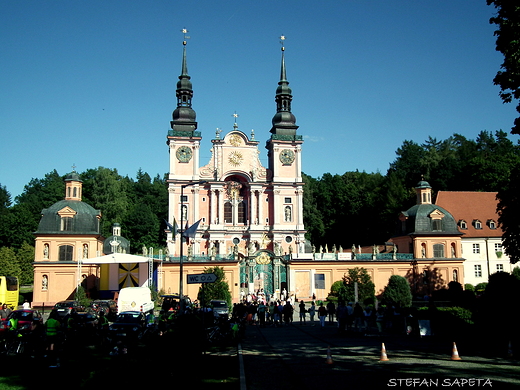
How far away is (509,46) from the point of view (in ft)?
67.7

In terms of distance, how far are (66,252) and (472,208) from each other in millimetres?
45435

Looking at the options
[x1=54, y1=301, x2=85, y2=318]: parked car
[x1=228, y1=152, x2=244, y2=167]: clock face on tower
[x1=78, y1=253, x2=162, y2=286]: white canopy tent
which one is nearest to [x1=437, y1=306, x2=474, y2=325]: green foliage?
[x1=54, y1=301, x2=85, y2=318]: parked car

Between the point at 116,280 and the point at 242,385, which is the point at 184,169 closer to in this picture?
the point at 116,280

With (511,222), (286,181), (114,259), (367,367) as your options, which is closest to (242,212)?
(286,181)

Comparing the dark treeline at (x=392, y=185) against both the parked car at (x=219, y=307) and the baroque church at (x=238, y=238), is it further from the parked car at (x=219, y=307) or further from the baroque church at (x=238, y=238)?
the parked car at (x=219, y=307)

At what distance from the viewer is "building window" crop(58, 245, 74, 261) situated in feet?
171

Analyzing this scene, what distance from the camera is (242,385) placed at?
41.5 ft

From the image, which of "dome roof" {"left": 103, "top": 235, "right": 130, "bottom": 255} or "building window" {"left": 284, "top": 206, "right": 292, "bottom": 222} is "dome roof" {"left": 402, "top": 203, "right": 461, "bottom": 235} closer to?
"building window" {"left": 284, "top": 206, "right": 292, "bottom": 222}

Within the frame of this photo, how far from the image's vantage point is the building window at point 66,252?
5212 centimetres

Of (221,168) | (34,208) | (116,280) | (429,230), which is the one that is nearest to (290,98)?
(221,168)

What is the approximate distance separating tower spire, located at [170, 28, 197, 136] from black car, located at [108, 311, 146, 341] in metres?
39.4

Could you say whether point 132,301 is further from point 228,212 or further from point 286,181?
point 286,181

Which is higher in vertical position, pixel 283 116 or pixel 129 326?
pixel 283 116

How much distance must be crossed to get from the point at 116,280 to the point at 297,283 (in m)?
17.5
